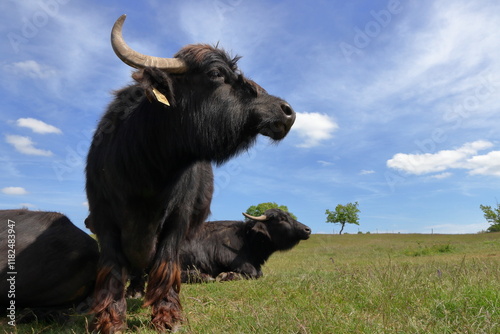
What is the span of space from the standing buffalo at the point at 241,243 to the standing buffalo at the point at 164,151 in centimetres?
355

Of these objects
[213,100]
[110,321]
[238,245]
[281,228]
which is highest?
[213,100]

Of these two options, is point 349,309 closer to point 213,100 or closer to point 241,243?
point 213,100

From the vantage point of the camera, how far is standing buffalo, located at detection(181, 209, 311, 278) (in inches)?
323

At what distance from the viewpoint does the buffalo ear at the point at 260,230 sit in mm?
9211

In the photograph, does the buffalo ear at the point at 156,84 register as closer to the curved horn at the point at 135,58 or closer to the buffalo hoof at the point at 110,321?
the curved horn at the point at 135,58

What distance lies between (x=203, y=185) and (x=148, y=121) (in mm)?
1279

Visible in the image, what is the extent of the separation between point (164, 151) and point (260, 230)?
19.4 ft

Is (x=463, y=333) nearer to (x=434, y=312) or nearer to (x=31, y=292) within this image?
(x=434, y=312)

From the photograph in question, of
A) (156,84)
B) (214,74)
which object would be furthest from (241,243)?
(156,84)

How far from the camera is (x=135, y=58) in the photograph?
3.62m

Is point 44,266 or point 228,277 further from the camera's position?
point 228,277

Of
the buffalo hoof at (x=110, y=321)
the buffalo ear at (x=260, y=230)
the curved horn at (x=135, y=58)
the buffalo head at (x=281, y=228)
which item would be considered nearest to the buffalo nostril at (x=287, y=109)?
the curved horn at (x=135, y=58)

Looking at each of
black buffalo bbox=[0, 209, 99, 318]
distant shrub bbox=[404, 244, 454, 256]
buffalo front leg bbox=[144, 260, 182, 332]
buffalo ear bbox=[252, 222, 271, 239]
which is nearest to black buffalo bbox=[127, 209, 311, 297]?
buffalo ear bbox=[252, 222, 271, 239]

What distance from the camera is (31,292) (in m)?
4.00
